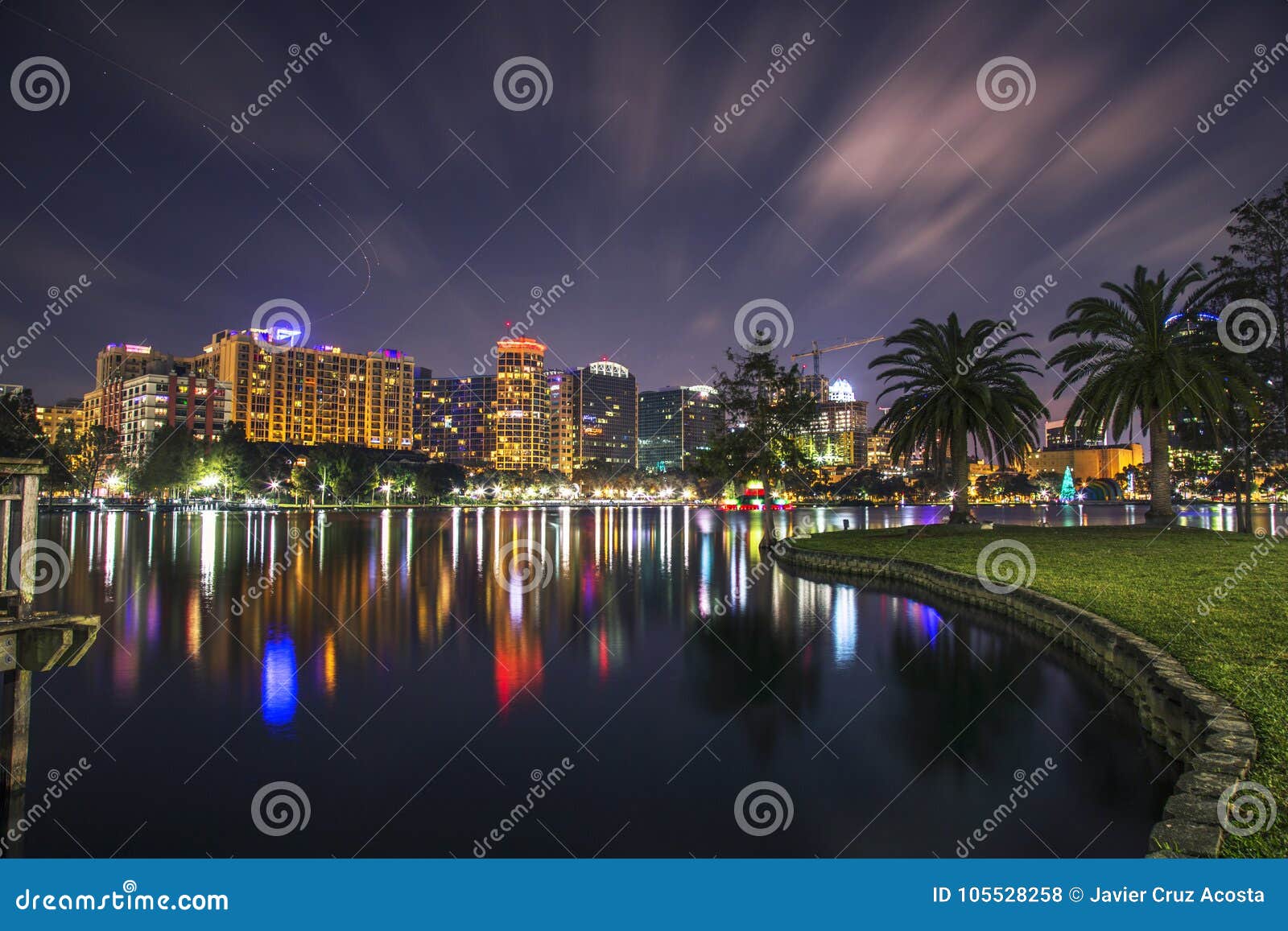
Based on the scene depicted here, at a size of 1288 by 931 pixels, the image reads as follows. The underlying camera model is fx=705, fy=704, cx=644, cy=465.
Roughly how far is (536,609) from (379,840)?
474 inches

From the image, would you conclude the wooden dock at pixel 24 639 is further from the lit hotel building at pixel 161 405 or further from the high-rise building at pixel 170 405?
the lit hotel building at pixel 161 405

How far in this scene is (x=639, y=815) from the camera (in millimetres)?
7703

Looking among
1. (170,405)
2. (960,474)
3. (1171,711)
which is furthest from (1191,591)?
(170,405)

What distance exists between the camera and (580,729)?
10.2 metres

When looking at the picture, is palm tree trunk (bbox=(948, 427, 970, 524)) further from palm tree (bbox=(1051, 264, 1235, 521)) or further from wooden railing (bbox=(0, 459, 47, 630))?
wooden railing (bbox=(0, 459, 47, 630))

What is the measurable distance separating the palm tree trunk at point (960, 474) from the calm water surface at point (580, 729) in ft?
52.9

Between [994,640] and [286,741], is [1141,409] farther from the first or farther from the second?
[286,741]

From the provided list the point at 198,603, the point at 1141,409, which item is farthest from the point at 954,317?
the point at 198,603

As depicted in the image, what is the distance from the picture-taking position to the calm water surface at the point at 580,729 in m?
7.38

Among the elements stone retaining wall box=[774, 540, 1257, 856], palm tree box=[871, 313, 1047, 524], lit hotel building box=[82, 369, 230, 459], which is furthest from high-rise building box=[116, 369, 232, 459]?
stone retaining wall box=[774, 540, 1257, 856]

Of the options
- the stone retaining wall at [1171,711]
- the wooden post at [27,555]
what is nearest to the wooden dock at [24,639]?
the wooden post at [27,555]

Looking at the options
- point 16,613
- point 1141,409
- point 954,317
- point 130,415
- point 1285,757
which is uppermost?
point 130,415

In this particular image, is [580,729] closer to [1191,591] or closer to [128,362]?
[1191,591]

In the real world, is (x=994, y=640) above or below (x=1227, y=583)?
below
